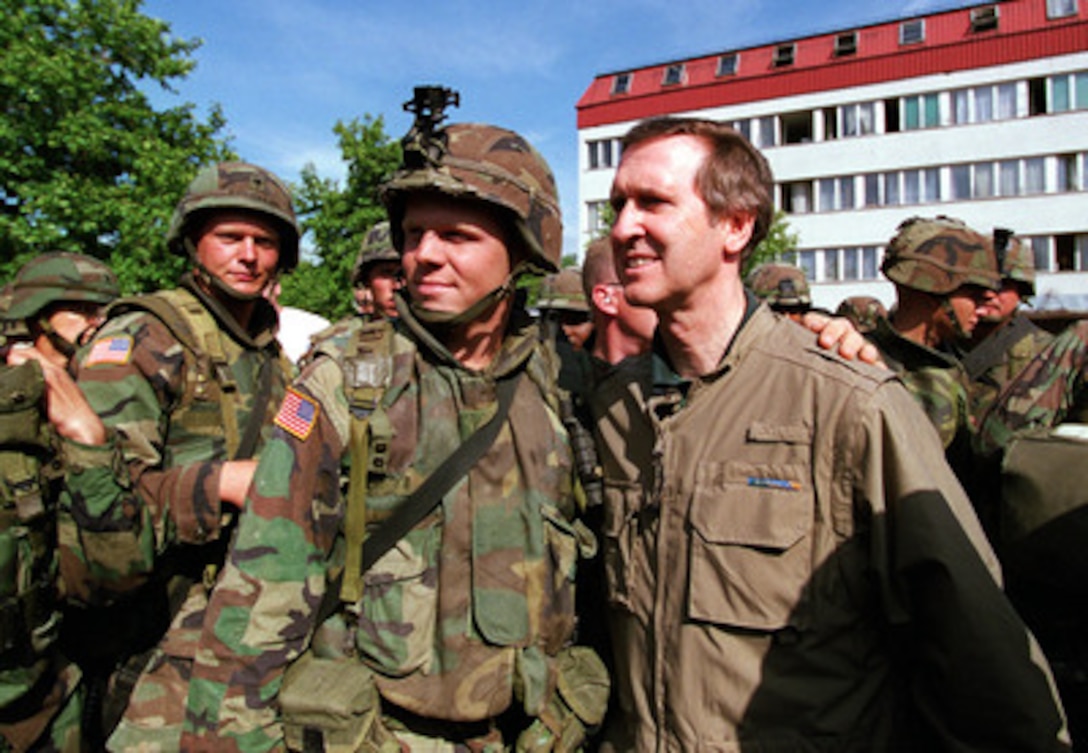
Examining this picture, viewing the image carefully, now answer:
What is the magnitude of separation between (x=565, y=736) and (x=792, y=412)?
4.20 feet

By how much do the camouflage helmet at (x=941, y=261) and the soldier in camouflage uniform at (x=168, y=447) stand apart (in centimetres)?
376

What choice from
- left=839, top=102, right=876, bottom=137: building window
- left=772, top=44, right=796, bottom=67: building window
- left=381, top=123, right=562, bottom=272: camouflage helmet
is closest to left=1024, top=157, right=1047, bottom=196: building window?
left=839, top=102, right=876, bottom=137: building window

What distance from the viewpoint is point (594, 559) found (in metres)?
2.69

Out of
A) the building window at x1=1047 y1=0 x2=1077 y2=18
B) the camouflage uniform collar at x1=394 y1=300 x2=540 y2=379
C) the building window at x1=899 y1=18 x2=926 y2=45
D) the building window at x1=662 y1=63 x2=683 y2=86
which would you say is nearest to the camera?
the camouflage uniform collar at x1=394 y1=300 x2=540 y2=379

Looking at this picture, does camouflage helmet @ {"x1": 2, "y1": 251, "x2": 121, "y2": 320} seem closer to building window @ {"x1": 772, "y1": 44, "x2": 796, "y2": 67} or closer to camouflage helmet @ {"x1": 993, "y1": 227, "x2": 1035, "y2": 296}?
camouflage helmet @ {"x1": 993, "y1": 227, "x2": 1035, "y2": 296}

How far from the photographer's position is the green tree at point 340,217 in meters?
23.4

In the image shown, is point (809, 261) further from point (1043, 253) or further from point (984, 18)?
point (984, 18)

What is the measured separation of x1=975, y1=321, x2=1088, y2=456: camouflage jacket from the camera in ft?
13.0

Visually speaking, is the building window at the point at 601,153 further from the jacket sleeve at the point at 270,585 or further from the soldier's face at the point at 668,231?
the jacket sleeve at the point at 270,585

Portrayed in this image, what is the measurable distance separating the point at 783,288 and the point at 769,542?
6.52 m

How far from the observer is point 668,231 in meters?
2.34

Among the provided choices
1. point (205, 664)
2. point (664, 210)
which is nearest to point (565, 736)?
point (205, 664)

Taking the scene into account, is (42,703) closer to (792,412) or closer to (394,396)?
(394,396)

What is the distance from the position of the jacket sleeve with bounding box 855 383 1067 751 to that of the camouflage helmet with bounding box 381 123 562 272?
1369 millimetres
